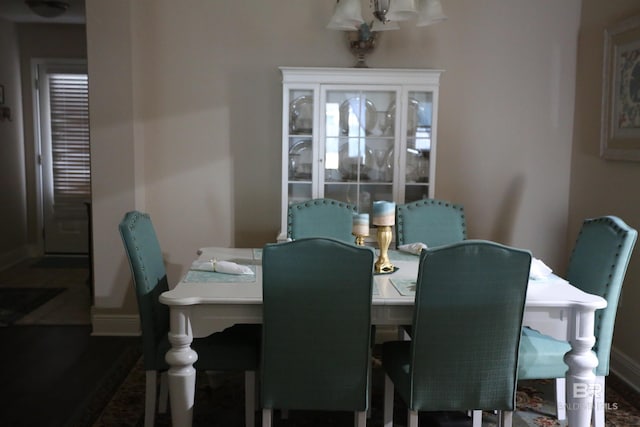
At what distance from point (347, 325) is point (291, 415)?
95 cm

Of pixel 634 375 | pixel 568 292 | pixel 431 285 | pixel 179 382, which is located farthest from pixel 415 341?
pixel 634 375

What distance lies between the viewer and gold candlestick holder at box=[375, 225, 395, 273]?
9.09ft

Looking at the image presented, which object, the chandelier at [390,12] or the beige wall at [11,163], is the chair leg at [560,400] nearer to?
the chandelier at [390,12]

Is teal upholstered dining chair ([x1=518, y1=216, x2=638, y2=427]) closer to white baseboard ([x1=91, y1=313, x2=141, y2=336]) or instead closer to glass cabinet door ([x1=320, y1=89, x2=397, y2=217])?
glass cabinet door ([x1=320, y1=89, x2=397, y2=217])

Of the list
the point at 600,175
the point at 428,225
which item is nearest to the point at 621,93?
the point at 600,175

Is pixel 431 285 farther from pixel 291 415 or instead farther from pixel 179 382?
pixel 291 415

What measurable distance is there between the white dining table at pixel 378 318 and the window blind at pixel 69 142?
4746mm

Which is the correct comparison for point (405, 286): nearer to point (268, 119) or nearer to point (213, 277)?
point (213, 277)

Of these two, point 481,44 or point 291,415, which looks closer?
point 291,415

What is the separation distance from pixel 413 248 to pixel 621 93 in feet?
4.82

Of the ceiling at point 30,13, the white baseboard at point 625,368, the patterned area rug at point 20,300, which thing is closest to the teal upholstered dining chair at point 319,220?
the white baseboard at point 625,368

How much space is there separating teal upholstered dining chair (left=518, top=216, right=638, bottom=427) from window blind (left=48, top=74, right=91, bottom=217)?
529cm

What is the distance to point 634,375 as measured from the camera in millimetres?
3432

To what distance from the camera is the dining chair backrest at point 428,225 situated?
3.54m
